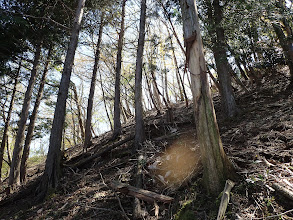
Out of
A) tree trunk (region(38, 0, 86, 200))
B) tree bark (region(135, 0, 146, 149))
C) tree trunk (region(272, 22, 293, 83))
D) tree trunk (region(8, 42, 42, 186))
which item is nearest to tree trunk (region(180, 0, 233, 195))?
tree bark (region(135, 0, 146, 149))

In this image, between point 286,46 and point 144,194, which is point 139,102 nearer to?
point 144,194

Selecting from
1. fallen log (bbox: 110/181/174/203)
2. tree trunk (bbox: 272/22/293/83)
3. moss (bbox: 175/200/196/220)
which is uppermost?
tree trunk (bbox: 272/22/293/83)

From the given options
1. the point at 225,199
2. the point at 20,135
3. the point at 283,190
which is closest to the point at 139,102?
the point at 225,199

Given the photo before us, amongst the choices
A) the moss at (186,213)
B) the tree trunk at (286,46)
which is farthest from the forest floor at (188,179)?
the tree trunk at (286,46)

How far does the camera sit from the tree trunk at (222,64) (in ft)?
21.5

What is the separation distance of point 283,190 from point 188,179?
1.52m

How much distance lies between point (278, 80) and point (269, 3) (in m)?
3.70

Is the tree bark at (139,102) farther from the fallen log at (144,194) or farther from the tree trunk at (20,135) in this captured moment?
the tree trunk at (20,135)

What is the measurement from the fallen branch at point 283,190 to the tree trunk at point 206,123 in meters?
0.61

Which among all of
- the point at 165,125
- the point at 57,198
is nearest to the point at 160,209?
the point at 57,198

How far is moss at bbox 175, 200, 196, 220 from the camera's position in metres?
2.61

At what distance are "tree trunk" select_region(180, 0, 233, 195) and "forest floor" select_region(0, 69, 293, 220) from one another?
0.25 meters

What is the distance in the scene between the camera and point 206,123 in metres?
2.80

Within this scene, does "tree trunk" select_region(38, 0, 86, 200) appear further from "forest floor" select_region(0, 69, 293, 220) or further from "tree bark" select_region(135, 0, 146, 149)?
"tree bark" select_region(135, 0, 146, 149)
